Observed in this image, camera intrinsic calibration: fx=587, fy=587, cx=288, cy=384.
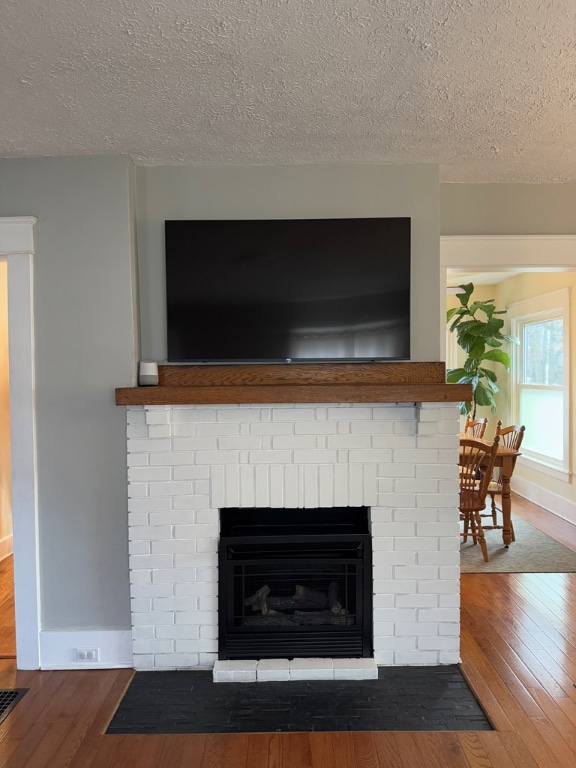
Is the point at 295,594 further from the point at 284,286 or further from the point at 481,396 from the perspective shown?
the point at 481,396

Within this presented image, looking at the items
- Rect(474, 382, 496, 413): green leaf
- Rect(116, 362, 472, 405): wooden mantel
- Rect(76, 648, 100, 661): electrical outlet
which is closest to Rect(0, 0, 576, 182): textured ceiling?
Rect(116, 362, 472, 405): wooden mantel

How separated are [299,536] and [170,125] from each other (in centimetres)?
186

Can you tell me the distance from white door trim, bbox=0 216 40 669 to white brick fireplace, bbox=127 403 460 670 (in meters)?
0.46

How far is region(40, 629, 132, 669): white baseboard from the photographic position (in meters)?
2.72

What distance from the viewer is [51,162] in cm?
268

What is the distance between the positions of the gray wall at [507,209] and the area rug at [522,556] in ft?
7.23

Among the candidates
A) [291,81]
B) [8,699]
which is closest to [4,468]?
[8,699]

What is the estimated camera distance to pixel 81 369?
8.92 feet

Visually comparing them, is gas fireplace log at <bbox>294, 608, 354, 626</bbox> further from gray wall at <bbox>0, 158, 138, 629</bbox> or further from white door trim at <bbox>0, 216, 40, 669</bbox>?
white door trim at <bbox>0, 216, 40, 669</bbox>

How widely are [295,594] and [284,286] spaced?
146cm

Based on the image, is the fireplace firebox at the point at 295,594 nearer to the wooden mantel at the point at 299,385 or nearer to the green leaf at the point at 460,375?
the wooden mantel at the point at 299,385

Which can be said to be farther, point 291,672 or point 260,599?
point 260,599

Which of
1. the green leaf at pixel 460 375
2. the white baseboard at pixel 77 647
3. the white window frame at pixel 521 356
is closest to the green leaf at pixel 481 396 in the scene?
the green leaf at pixel 460 375

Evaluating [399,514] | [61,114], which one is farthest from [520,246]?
[61,114]
